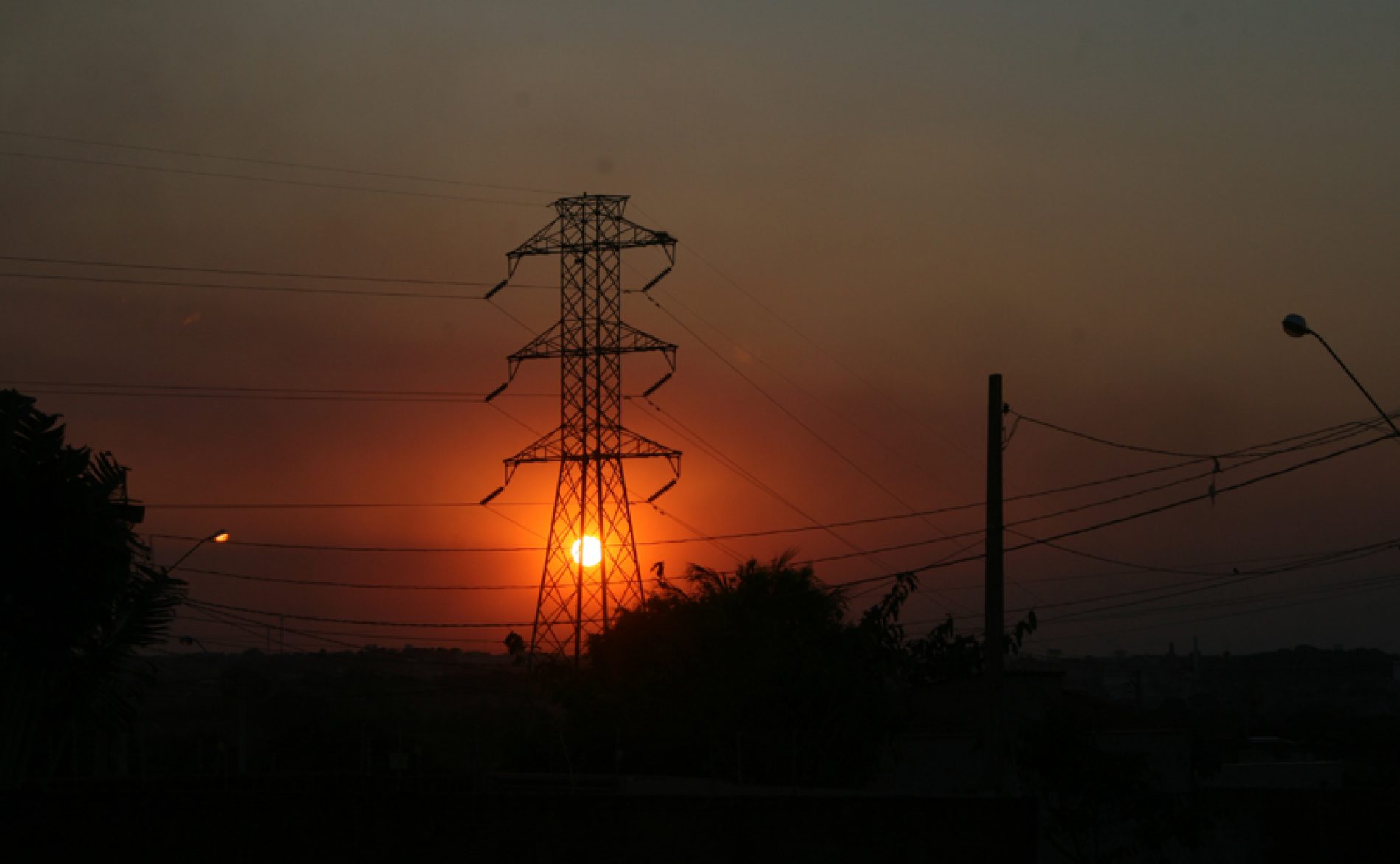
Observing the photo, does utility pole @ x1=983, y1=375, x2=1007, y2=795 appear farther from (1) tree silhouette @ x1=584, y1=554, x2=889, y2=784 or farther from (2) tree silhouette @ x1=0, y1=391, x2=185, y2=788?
(2) tree silhouette @ x1=0, y1=391, x2=185, y2=788

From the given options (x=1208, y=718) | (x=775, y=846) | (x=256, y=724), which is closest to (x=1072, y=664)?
(x=1208, y=718)

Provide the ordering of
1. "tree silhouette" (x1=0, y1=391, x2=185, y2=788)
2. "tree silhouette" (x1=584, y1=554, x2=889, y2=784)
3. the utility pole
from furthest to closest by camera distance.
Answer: "tree silhouette" (x1=584, y1=554, x2=889, y2=784)
the utility pole
"tree silhouette" (x1=0, y1=391, x2=185, y2=788)

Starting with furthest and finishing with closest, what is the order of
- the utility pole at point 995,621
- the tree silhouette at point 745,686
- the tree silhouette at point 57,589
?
the tree silhouette at point 745,686, the utility pole at point 995,621, the tree silhouette at point 57,589

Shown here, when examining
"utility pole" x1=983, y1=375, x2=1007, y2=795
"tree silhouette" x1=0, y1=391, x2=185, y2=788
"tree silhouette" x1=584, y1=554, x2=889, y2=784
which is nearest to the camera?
"tree silhouette" x1=0, y1=391, x2=185, y2=788

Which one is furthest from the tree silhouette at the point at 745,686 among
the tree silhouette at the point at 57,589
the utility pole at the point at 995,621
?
the tree silhouette at the point at 57,589

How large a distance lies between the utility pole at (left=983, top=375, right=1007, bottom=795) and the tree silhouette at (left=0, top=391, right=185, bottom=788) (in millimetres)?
16136

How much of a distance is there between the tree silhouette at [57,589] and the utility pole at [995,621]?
635 inches

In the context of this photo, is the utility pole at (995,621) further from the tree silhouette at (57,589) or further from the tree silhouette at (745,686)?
the tree silhouette at (57,589)

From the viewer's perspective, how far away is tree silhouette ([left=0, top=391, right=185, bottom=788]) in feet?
80.1

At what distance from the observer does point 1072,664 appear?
173 m

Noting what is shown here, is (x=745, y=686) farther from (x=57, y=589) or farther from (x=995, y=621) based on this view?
(x=57, y=589)

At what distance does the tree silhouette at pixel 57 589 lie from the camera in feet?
80.1

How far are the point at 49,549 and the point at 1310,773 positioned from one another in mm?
46798

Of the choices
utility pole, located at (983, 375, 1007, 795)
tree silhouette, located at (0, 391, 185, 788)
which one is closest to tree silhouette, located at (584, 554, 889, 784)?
utility pole, located at (983, 375, 1007, 795)
